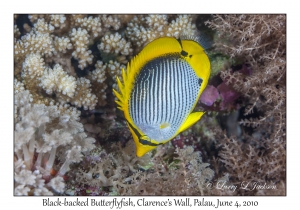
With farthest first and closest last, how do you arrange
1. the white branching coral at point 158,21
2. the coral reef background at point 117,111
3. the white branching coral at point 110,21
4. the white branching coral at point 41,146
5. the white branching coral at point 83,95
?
the white branching coral at point 110,21
the white branching coral at point 158,21
the white branching coral at point 83,95
the coral reef background at point 117,111
the white branching coral at point 41,146

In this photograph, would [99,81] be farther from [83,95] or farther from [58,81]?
[58,81]

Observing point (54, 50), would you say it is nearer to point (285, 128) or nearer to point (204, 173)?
point (204, 173)

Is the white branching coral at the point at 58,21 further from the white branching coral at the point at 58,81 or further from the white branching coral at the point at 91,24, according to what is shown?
the white branching coral at the point at 58,81

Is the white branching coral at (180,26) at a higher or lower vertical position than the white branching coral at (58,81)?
higher

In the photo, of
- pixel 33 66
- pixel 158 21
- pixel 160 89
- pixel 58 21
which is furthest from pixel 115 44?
pixel 160 89

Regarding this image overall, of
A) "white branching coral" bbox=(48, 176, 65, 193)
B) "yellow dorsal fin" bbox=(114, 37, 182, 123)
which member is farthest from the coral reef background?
"yellow dorsal fin" bbox=(114, 37, 182, 123)

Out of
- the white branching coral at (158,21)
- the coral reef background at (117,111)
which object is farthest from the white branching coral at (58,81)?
the white branching coral at (158,21)

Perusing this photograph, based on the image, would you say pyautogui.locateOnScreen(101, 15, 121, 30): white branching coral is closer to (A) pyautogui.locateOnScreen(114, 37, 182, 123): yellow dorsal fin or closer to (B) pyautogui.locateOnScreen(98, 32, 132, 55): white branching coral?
(B) pyautogui.locateOnScreen(98, 32, 132, 55): white branching coral
